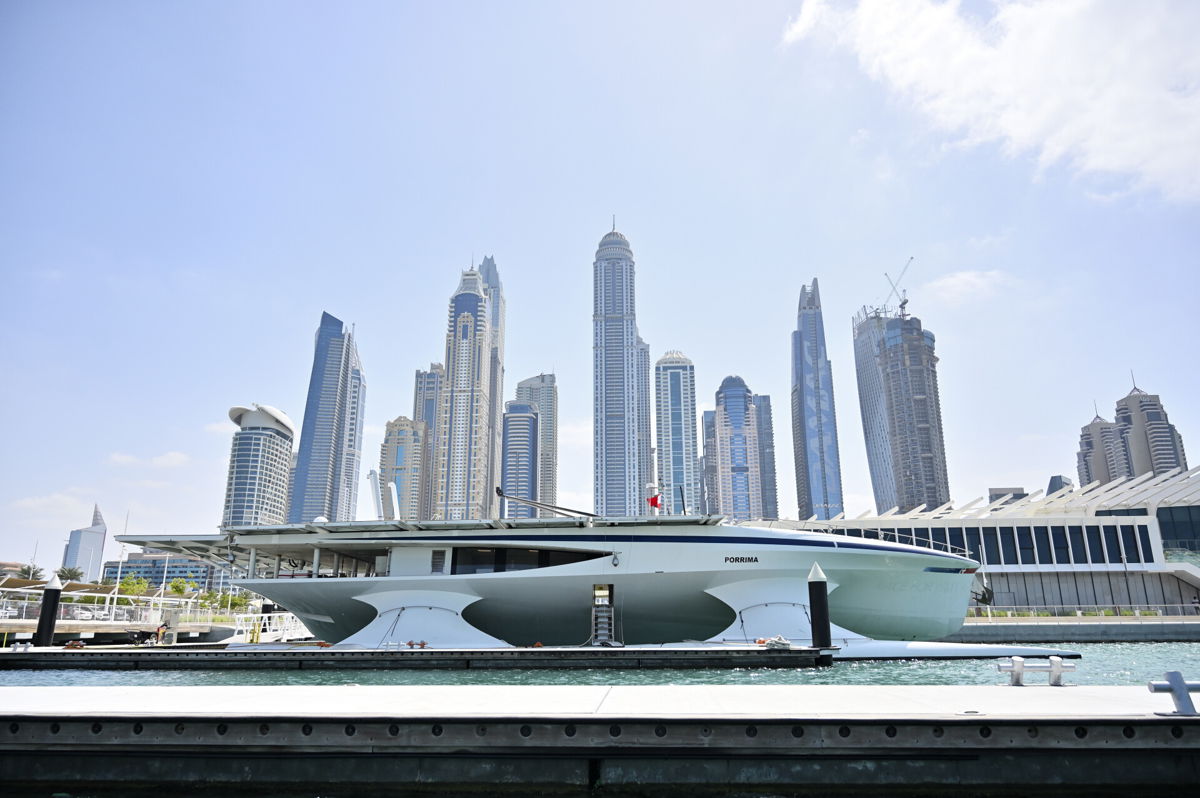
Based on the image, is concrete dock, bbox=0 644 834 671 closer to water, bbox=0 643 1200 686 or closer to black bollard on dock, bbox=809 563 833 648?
black bollard on dock, bbox=809 563 833 648

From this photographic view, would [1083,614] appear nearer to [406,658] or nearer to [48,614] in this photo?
[406,658]

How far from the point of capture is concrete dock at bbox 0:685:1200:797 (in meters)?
→ 7.34

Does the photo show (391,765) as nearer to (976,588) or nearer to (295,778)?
(295,778)

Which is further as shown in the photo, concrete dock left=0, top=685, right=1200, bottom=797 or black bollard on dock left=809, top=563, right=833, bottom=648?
black bollard on dock left=809, top=563, right=833, bottom=648

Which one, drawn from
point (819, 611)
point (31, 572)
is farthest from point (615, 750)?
point (31, 572)

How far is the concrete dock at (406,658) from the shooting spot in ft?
65.8

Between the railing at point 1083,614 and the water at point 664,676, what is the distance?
63.9ft

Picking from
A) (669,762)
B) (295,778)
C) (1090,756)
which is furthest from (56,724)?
(1090,756)

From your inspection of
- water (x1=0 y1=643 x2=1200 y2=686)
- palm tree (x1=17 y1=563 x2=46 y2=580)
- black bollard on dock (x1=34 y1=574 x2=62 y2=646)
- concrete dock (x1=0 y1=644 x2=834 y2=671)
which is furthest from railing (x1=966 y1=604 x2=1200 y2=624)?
palm tree (x1=17 y1=563 x2=46 y2=580)

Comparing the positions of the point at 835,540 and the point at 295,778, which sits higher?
the point at 835,540

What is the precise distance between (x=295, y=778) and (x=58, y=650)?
69.9ft

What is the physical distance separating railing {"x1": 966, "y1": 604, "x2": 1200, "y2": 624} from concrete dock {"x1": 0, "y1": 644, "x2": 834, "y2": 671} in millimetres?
26918

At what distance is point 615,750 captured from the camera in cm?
766

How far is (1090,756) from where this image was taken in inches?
291
